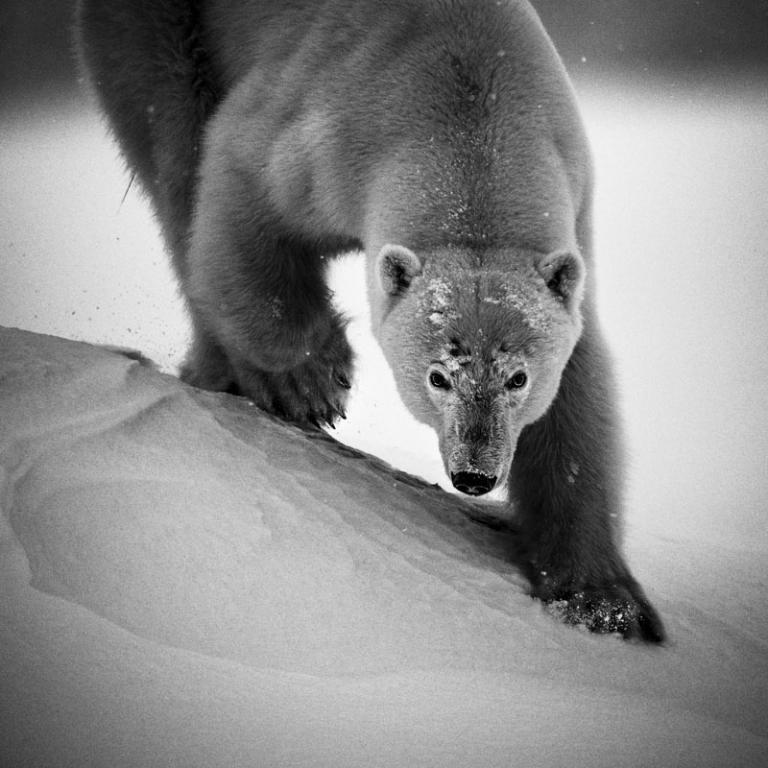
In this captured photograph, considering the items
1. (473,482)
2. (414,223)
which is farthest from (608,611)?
(414,223)

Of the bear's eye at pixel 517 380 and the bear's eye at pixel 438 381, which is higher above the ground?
the bear's eye at pixel 517 380

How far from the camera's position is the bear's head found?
8.52ft

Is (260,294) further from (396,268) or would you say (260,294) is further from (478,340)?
(478,340)

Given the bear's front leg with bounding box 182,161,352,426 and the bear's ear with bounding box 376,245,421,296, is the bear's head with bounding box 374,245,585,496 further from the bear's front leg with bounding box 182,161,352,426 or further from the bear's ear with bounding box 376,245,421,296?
the bear's front leg with bounding box 182,161,352,426

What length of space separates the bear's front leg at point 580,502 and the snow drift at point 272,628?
0.13 m

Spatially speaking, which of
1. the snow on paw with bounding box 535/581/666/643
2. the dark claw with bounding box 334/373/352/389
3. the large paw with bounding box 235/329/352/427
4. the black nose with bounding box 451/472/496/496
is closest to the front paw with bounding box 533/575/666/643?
the snow on paw with bounding box 535/581/666/643

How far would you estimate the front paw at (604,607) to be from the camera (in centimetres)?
269

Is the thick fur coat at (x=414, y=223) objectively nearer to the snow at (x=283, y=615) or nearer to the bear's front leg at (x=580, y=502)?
the bear's front leg at (x=580, y=502)

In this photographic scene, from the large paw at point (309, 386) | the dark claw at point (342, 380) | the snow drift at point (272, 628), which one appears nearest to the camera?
the snow drift at point (272, 628)

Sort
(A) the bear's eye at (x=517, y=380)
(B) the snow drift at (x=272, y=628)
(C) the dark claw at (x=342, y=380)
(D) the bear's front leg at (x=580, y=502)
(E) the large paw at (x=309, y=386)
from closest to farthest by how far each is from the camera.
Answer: (B) the snow drift at (x=272, y=628) < (A) the bear's eye at (x=517, y=380) < (D) the bear's front leg at (x=580, y=502) < (E) the large paw at (x=309, y=386) < (C) the dark claw at (x=342, y=380)

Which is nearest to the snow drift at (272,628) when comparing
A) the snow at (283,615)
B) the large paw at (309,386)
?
the snow at (283,615)

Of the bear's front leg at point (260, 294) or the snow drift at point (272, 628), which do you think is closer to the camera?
the snow drift at point (272, 628)

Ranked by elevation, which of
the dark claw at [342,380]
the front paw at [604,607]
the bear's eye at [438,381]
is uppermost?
the bear's eye at [438,381]

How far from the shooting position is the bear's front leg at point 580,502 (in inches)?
110
